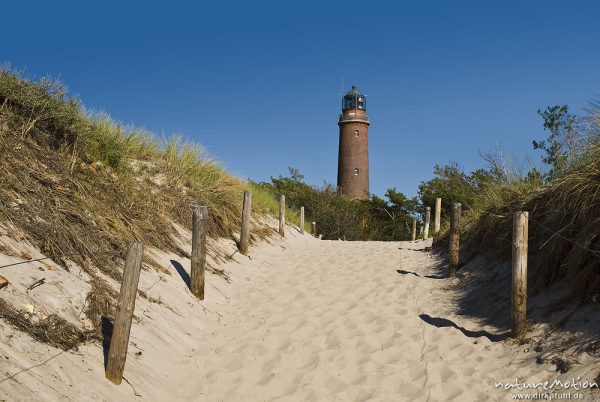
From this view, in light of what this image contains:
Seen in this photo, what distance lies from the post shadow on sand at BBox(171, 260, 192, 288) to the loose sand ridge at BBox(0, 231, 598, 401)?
0.13 m

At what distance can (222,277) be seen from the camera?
27.7 feet

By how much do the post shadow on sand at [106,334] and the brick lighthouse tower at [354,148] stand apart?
30296mm

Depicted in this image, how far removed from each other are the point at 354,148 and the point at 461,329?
100ft

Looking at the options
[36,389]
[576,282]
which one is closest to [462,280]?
Answer: [576,282]

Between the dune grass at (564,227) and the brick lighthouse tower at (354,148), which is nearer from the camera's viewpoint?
the dune grass at (564,227)

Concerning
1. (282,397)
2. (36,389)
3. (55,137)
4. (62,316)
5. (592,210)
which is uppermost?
(55,137)

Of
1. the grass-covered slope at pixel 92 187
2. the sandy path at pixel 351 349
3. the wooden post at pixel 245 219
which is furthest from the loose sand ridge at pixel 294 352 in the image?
the wooden post at pixel 245 219

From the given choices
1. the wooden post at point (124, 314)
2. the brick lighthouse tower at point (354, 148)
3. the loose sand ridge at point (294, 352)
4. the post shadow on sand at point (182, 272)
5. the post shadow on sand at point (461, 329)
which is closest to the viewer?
the loose sand ridge at point (294, 352)

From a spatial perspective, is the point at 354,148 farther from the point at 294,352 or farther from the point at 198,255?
the point at 294,352

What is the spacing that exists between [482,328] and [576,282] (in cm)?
117

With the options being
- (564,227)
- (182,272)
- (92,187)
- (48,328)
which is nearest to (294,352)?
(182,272)

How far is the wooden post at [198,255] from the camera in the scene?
693cm

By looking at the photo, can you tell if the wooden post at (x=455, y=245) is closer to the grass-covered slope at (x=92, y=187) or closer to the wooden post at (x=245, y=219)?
the wooden post at (x=245, y=219)

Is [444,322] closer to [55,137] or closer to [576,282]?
[576,282]
